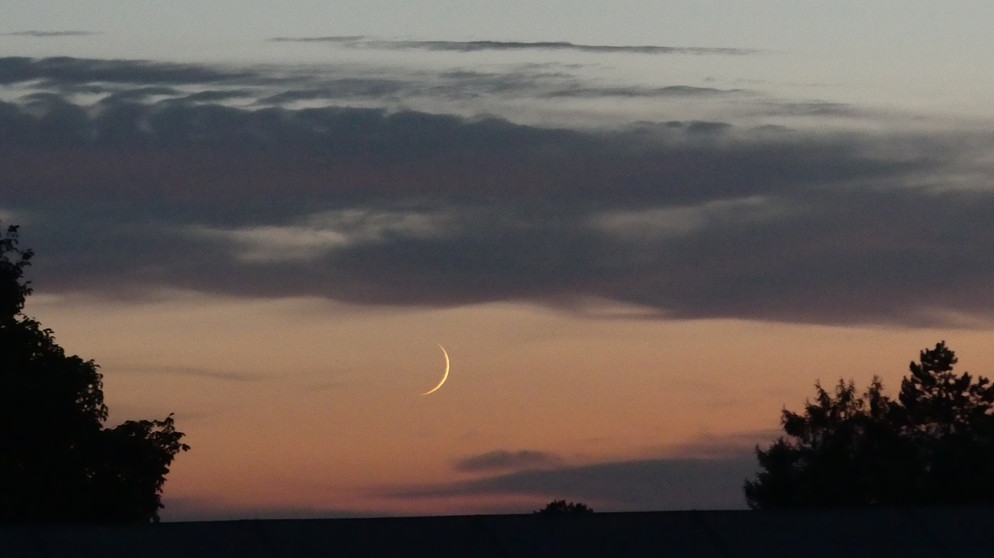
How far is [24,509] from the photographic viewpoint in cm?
4728

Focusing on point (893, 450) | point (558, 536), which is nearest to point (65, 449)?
point (558, 536)

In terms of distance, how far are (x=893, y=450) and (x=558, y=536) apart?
A: 69.2 meters

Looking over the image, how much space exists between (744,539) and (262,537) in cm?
765

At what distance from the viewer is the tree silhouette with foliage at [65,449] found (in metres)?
47.5

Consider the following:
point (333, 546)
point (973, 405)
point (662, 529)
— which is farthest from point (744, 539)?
point (973, 405)

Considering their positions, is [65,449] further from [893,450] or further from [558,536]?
[893,450]

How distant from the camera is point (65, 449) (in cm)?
4828

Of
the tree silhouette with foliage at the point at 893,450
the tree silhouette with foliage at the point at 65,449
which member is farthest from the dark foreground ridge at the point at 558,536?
the tree silhouette with foliage at the point at 893,450

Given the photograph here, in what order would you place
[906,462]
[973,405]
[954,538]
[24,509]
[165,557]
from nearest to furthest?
[165,557] < [954,538] < [24,509] < [906,462] < [973,405]

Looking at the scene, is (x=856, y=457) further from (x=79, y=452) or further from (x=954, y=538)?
(x=954, y=538)

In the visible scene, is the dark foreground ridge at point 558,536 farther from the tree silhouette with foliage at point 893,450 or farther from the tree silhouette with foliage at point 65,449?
the tree silhouette with foliage at point 893,450

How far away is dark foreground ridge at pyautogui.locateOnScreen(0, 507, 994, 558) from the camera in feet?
71.3

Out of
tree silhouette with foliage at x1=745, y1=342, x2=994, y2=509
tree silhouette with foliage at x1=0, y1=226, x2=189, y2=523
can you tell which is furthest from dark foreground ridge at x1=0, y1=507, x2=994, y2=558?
tree silhouette with foliage at x1=745, y1=342, x2=994, y2=509

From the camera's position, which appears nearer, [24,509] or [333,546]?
[333,546]
